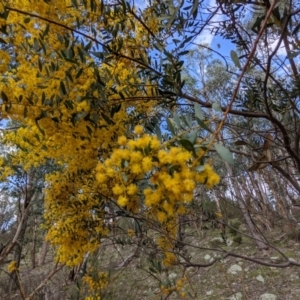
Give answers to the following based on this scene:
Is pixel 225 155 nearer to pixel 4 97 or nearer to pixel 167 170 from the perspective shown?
pixel 167 170

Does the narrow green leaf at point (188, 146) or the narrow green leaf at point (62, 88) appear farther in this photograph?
the narrow green leaf at point (62, 88)

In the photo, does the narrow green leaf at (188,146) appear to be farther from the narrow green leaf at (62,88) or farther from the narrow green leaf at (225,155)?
the narrow green leaf at (62,88)

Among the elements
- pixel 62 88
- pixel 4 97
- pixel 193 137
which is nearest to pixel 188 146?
pixel 193 137

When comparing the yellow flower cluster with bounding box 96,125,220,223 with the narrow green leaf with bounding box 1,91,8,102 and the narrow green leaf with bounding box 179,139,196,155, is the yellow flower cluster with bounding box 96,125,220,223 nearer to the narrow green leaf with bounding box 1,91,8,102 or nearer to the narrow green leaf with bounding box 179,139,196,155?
the narrow green leaf with bounding box 179,139,196,155

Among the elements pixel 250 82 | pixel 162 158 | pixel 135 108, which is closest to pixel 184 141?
pixel 162 158

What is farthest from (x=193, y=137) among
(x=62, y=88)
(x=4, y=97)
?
(x=4, y=97)

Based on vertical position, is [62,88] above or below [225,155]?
above

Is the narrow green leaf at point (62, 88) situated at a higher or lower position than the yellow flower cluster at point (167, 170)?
→ higher

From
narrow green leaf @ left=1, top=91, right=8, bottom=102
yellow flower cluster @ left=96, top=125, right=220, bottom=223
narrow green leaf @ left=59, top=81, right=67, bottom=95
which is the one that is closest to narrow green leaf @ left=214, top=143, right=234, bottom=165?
yellow flower cluster @ left=96, top=125, right=220, bottom=223

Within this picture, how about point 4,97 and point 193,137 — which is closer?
point 193,137

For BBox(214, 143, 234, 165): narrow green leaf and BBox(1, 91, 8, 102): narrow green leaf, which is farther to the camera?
BBox(1, 91, 8, 102): narrow green leaf

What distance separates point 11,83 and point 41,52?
212 millimetres

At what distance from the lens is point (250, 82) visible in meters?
1.71

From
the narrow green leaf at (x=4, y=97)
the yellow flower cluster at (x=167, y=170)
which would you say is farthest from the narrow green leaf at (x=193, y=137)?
the narrow green leaf at (x=4, y=97)
